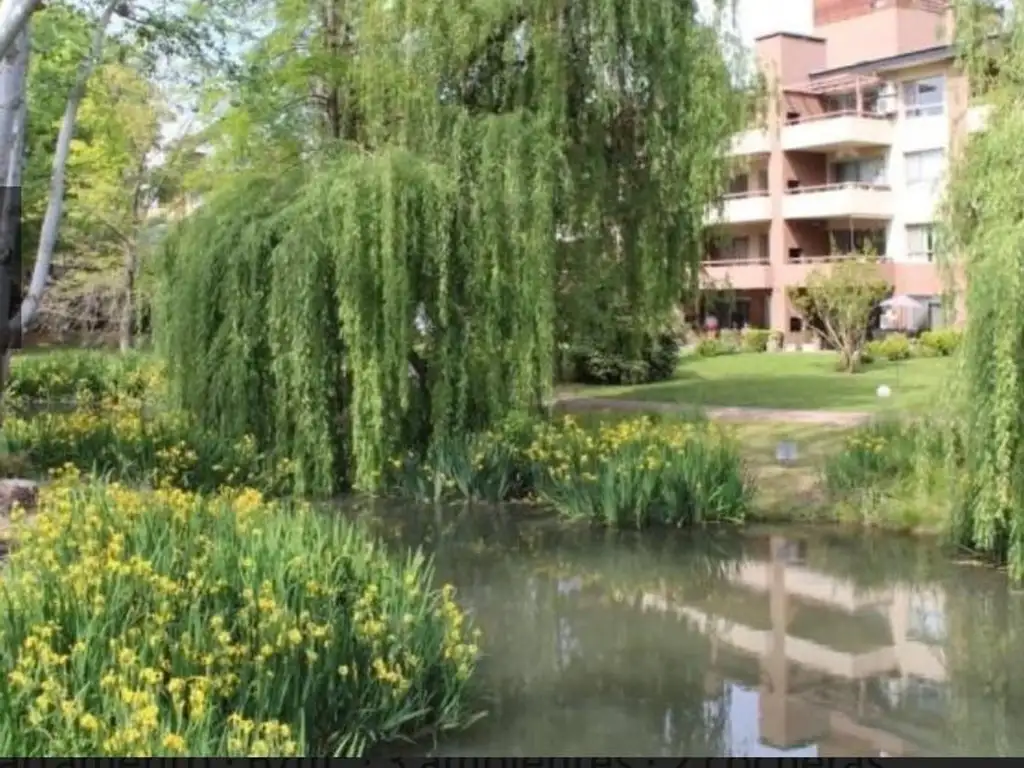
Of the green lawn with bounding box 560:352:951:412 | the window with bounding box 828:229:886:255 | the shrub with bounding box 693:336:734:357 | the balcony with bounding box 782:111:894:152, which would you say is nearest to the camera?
the green lawn with bounding box 560:352:951:412

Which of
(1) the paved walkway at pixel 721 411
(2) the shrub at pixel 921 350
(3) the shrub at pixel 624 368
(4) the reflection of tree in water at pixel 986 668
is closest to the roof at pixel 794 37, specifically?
(2) the shrub at pixel 921 350

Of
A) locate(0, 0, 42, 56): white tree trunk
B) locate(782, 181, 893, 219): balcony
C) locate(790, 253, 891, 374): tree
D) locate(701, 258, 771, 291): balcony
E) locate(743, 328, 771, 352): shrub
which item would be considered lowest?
locate(743, 328, 771, 352): shrub

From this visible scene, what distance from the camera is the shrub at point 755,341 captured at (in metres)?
37.7

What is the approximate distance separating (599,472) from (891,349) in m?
20.1

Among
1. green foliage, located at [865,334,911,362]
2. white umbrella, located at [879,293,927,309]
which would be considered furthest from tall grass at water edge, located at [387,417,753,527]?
white umbrella, located at [879,293,927,309]

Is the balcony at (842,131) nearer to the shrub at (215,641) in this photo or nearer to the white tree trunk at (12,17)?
the shrub at (215,641)

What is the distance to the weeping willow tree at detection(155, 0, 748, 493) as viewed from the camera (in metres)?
13.4

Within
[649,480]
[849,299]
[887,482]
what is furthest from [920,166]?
[649,480]

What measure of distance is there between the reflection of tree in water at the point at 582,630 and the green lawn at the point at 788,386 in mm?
7318

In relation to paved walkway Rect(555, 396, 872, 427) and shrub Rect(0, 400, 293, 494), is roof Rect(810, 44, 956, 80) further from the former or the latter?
shrub Rect(0, 400, 293, 494)

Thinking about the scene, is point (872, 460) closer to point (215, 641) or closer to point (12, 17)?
point (215, 641)

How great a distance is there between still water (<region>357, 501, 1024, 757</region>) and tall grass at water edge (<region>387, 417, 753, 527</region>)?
14.6 inches

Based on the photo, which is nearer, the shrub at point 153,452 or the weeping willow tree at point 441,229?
the shrub at point 153,452

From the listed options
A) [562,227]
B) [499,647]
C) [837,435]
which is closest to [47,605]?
[499,647]
